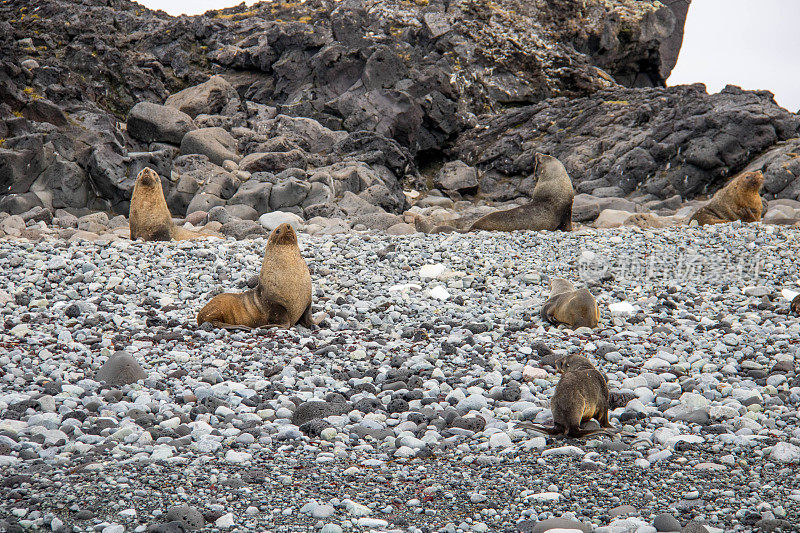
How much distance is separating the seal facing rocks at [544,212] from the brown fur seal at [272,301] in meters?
6.43

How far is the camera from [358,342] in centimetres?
670

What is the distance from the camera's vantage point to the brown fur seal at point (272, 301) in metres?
7.06

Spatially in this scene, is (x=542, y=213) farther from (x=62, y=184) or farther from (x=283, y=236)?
(x=62, y=184)

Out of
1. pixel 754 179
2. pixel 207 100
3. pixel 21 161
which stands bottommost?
pixel 21 161

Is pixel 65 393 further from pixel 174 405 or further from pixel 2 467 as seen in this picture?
pixel 2 467

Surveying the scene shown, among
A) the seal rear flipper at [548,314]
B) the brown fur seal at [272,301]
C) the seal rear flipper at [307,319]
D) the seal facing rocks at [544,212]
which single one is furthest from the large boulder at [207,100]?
the seal rear flipper at [548,314]

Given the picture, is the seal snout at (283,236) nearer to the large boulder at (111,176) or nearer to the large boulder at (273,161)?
the large boulder at (273,161)

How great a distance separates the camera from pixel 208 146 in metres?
22.1

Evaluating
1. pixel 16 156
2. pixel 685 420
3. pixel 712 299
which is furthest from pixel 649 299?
pixel 16 156

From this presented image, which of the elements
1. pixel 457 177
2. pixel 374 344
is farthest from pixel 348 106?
pixel 374 344

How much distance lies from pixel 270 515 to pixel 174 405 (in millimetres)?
1947

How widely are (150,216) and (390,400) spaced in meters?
8.17

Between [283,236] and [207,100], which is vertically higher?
[207,100]

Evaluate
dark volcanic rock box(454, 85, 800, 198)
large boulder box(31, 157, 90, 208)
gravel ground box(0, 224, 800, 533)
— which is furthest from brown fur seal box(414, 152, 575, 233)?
large boulder box(31, 157, 90, 208)
